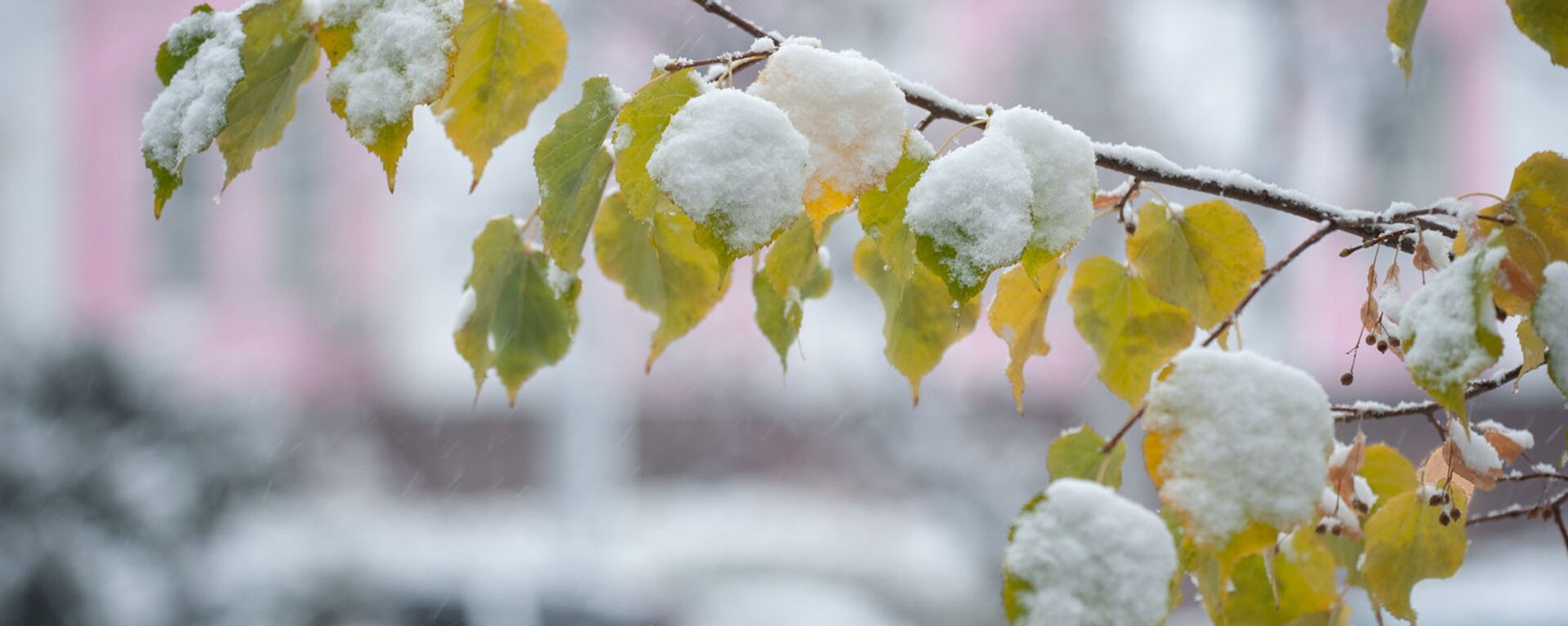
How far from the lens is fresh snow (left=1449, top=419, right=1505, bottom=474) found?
Result: 0.60m

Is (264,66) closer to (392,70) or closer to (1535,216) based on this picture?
(392,70)

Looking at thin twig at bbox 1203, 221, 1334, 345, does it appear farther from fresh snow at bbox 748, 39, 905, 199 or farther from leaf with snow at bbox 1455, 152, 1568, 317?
fresh snow at bbox 748, 39, 905, 199

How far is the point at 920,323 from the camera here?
2.11 ft

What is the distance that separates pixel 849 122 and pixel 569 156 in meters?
0.14

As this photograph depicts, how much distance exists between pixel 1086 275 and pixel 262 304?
20.4 ft

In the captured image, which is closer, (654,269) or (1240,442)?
(1240,442)

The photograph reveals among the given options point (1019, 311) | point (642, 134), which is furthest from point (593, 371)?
point (642, 134)

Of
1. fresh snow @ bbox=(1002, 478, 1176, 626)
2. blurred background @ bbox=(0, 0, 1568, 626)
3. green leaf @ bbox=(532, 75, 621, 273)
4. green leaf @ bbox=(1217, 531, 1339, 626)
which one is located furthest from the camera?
blurred background @ bbox=(0, 0, 1568, 626)

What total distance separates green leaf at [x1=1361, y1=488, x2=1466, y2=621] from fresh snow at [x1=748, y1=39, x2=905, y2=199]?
38 cm

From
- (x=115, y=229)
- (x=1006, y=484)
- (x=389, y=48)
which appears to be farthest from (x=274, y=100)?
(x=115, y=229)

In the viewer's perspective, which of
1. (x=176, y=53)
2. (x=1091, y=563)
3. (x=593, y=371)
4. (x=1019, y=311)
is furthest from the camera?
(x=593, y=371)

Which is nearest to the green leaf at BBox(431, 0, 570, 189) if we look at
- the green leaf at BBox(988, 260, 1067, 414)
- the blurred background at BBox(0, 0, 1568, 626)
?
the green leaf at BBox(988, 260, 1067, 414)

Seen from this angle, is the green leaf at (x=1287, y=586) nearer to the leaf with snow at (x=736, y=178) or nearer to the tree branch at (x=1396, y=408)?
the tree branch at (x=1396, y=408)

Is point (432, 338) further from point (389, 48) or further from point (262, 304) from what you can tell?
point (389, 48)
